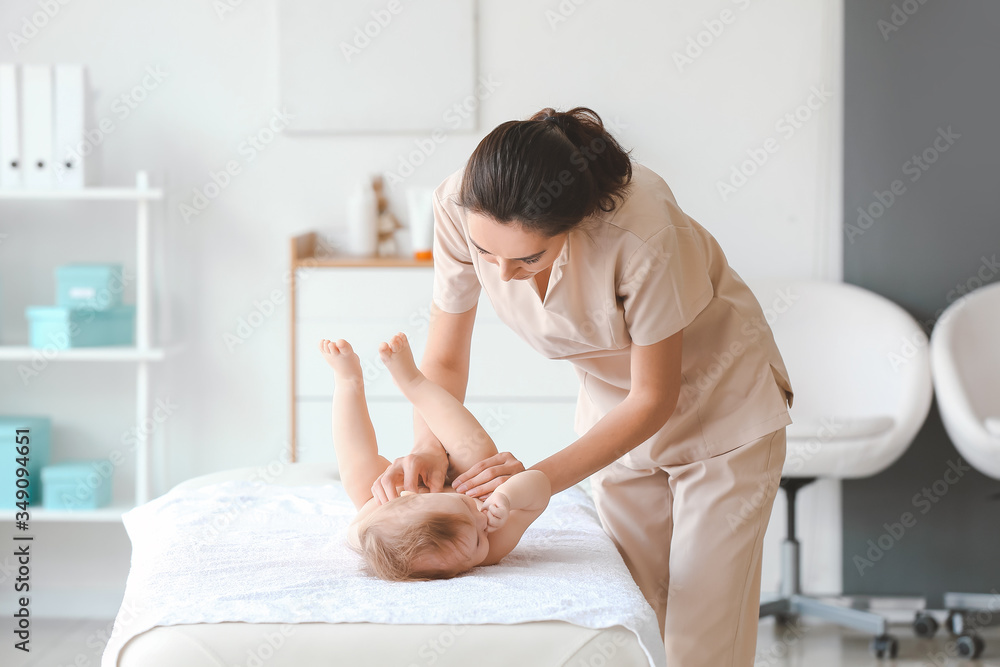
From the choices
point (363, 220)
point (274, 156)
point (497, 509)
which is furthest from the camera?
point (274, 156)

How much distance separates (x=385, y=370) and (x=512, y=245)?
1623 millimetres

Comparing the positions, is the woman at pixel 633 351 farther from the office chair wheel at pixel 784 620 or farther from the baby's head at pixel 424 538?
the office chair wheel at pixel 784 620

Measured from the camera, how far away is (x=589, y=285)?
1414 millimetres

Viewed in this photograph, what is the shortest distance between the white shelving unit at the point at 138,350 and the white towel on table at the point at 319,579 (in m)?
1.27

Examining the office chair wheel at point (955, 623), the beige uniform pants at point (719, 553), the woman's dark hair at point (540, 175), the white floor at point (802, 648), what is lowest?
the white floor at point (802, 648)

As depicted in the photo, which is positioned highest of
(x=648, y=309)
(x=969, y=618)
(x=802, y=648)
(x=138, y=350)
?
(x=648, y=309)

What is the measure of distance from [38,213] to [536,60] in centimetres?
177

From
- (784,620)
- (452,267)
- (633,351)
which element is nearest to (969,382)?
(784,620)

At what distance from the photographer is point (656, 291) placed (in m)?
1.35

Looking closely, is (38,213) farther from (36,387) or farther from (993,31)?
(993,31)

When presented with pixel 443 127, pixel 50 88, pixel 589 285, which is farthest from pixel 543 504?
pixel 50 88

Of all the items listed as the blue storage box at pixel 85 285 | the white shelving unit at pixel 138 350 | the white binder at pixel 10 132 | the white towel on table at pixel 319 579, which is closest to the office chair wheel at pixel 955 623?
the white towel on table at pixel 319 579

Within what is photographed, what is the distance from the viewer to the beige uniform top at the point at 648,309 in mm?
1357

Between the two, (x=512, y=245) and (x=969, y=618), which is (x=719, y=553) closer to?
(x=512, y=245)
